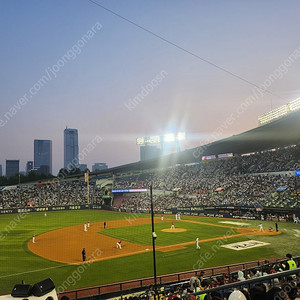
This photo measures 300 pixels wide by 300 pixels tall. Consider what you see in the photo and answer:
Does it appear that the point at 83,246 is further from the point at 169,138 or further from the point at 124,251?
the point at 169,138

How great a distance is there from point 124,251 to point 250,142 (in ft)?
132

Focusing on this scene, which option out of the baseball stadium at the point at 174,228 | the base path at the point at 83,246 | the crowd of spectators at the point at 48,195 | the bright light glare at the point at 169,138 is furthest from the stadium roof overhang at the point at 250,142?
the base path at the point at 83,246

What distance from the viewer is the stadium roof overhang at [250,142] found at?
43.8 metres

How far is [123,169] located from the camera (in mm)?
89062

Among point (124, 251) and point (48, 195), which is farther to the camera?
point (48, 195)

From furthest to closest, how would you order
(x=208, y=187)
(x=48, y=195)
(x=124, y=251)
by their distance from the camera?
(x=48, y=195)
(x=208, y=187)
(x=124, y=251)

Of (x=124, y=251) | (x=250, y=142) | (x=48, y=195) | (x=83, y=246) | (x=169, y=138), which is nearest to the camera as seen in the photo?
(x=124, y=251)

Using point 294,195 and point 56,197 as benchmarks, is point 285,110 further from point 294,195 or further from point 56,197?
point 56,197

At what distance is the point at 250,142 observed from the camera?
5678 centimetres

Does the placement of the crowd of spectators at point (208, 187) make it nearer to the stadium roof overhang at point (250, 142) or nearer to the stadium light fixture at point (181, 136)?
the stadium roof overhang at point (250, 142)

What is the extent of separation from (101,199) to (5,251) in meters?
56.0

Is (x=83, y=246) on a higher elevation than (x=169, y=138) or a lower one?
lower

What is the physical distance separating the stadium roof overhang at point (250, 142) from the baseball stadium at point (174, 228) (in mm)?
224

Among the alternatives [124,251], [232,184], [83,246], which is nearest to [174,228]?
[124,251]
